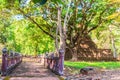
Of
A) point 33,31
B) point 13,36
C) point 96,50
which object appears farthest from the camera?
point 13,36

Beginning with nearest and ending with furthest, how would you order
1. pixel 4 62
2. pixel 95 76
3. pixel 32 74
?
pixel 95 76
pixel 4 62
pixel 32 74

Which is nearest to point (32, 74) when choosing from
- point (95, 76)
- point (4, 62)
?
point (4, 62)

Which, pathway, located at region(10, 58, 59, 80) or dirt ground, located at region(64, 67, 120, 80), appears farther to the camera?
dirt ground, located at region(64, 67, 120, 80)

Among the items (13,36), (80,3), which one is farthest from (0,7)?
(13,36)

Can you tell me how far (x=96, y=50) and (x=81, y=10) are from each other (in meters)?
11.9

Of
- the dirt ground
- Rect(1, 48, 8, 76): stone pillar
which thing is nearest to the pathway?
Rect(1, 48, 8, 76): stone pillar

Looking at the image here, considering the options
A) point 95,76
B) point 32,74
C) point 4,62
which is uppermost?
point 4,62

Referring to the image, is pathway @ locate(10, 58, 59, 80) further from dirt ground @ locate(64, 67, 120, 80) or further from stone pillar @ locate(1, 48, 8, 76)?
dirt ground @ locate(64, 67, 120, 80)

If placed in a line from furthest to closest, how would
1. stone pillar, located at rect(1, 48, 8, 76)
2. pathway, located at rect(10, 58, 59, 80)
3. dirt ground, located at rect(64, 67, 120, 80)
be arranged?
stone pillar, located at rect(1, 48, 8, 76), dirt ground, located at rect(64, 67, 120, 80), pathway, located at rect(10, 58, 59, 80)

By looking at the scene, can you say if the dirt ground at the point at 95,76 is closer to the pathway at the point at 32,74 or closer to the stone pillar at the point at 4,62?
the pathway at the point at 32,74

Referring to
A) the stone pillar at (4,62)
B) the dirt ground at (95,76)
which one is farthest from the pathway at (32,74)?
the dirt ground at (95,76)

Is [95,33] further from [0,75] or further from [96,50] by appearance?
[0,75]

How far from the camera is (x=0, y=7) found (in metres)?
25.6

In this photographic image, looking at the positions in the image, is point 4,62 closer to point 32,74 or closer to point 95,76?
point 32,74
